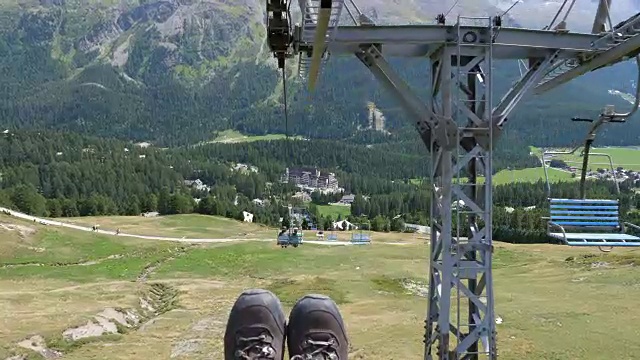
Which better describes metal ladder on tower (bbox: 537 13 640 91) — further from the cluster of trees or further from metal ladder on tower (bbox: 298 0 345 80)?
the cluster of trees

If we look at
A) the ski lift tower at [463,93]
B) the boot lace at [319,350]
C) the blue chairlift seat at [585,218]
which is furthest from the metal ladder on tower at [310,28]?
the blue chairlift seat at [585,218]

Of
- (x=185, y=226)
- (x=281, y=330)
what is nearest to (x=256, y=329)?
(x=281, y=330)

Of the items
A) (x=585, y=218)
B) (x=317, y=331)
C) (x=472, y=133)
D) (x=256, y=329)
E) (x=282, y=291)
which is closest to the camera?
(x=256, y=329)

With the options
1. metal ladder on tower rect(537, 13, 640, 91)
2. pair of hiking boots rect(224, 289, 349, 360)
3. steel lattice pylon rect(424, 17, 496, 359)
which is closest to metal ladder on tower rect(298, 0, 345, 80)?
steel lattice pylon rect(424, 17, 496, 359)

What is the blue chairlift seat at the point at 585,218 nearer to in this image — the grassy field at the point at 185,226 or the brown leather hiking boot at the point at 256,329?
the brown leather hiking boot at the point at 256,329

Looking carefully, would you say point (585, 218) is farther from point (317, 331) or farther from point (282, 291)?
point (282, 291)

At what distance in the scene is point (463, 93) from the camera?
10.1 meters

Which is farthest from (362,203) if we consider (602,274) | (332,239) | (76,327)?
(76,327)

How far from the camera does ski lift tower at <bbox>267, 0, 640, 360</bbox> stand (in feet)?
31.5

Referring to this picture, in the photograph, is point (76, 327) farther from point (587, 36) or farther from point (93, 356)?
point (587, 36)

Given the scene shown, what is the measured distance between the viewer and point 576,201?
41.2 ft

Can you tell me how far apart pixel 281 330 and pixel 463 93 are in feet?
16.6

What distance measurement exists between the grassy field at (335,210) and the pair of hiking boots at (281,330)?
159m

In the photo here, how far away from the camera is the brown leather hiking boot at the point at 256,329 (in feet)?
28.5
